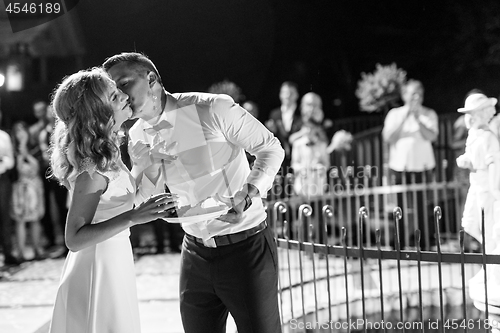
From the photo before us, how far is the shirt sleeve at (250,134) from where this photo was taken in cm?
225

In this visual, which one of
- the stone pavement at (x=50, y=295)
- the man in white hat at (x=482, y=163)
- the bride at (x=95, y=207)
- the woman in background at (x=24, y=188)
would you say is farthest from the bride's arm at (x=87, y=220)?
the woman in background at (x=24, y=188)

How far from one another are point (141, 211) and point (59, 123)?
0.47 meters

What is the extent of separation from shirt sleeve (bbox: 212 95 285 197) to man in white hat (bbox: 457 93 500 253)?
199 cm

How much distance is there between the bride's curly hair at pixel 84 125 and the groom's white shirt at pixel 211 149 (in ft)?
0.73

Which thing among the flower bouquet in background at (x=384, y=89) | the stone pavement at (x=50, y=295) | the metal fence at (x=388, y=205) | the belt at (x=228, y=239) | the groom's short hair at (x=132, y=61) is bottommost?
the stone pavement at (x=50, y=295)

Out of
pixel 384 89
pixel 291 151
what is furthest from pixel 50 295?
pixel 384 89

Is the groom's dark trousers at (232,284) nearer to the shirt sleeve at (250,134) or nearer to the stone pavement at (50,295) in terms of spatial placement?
the shirt sleeve at (250,134)

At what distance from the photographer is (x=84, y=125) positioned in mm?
2104

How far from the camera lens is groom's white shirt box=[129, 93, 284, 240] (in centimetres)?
226

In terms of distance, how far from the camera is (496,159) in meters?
3.78

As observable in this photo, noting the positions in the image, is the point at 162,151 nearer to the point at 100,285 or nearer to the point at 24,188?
the point at 100,285

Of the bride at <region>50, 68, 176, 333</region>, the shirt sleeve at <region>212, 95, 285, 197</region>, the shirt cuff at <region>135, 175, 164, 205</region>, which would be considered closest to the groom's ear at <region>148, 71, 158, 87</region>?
the bride at <region>50, 68, 176, 333</region>

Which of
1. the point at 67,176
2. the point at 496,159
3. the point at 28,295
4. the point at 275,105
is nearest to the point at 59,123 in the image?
the point at 67,176

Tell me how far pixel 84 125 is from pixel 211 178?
48 cm
